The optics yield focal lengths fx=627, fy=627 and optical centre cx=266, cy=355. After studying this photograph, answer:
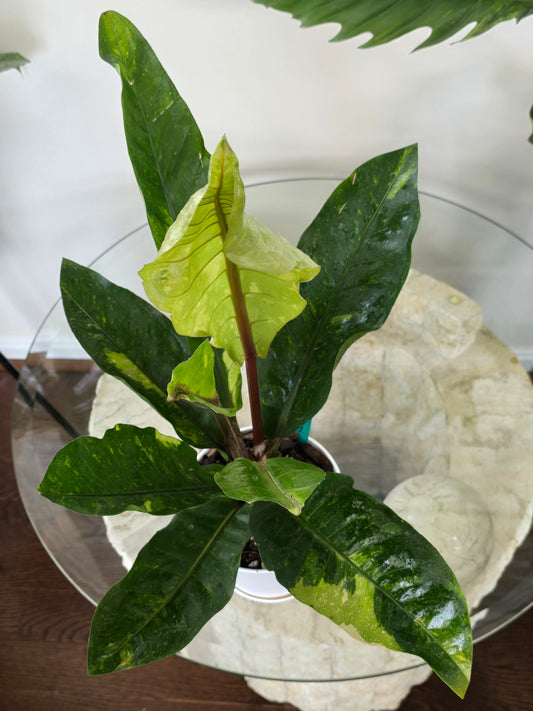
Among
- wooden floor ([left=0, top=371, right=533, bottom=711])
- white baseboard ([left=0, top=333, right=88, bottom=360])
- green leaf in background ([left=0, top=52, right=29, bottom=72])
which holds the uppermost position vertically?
green leaf in background ([left=0, top=52, right=29, bottom=72])

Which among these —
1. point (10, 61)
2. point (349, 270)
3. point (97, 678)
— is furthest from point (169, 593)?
point (97, 678)

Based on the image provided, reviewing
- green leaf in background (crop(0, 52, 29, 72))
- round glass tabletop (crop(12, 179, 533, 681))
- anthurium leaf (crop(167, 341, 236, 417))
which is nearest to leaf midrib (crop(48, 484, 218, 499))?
anthurium leaf (crop(167, 341, 236, 417))

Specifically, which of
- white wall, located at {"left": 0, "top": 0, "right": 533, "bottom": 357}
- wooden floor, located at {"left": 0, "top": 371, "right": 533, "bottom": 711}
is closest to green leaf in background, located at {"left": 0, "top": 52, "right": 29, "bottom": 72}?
white wall, located at {"left": 0, "top": 0, "right": 533, "bottom": 357}

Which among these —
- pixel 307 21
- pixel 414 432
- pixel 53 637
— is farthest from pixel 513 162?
pixel 53 637

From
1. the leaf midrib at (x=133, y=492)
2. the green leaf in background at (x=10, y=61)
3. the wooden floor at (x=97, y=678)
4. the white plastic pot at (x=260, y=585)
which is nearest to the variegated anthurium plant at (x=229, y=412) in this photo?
the leaf midrib at (x=133, y=492)

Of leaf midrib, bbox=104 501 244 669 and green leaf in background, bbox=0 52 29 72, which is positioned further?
green leaf in background, bbox=0 52 29 72

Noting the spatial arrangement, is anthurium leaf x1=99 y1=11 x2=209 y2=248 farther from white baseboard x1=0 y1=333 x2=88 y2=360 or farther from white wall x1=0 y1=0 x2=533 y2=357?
white baseboard x1=0 y1=333 x2=88 y2=360

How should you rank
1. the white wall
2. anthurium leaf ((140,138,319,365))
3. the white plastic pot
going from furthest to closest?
the white wall → the white plastic pot → anthurium leaf ((140,138,319,365))

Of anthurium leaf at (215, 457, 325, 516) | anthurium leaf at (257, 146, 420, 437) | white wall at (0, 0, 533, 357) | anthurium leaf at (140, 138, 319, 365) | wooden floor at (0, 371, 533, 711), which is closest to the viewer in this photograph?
anthurium leaf at (140, 138, 319, 365)

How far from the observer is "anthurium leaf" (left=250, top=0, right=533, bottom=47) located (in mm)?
553

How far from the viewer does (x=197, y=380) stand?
0.50 m

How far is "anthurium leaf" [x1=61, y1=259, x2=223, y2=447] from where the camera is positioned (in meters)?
0.61

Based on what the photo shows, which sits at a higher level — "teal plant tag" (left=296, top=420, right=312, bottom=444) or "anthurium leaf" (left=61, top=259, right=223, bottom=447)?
"anthurium leaf" (left=61, top=259, right=223, bottom=447)

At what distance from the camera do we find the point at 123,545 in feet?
2.64
